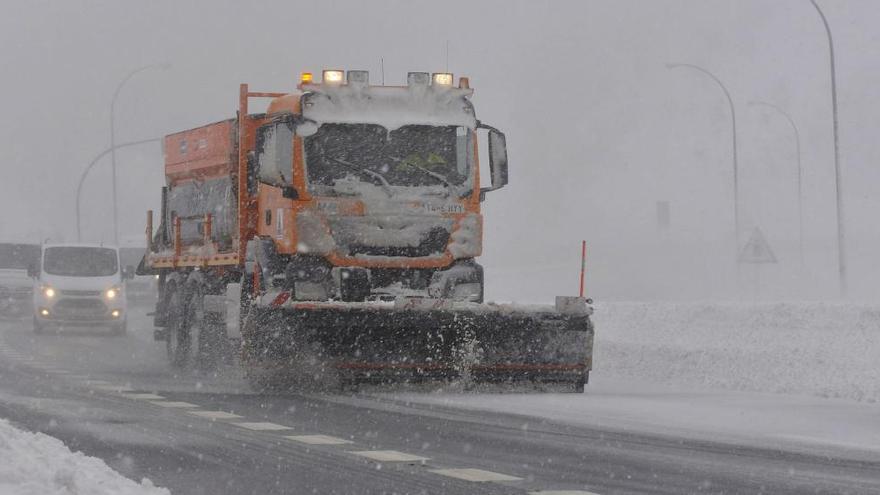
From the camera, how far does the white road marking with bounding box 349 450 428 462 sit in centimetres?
1001

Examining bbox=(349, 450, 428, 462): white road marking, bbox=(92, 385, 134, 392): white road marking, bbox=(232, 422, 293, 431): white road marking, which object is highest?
bbox=(92, 385, 134, 392): white road marking

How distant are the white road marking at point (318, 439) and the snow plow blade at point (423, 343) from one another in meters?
3.96

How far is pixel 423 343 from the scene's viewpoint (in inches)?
626

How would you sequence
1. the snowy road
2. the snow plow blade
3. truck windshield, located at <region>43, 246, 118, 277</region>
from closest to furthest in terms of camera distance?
1. the snowy road
2. the snow plow blade
3. truck windshield, located at <region>43, 246, 118, 277</region>

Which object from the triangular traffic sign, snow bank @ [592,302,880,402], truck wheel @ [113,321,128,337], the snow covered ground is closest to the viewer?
the snow covered ground

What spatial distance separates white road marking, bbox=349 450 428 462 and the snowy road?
1cm

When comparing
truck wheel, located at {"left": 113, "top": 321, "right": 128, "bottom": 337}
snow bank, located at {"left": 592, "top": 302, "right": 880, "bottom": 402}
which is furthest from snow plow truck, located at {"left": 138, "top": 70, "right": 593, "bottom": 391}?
truck wheel, located at {"left": 113, "top": 321, "right": 128, "bottom": 337}

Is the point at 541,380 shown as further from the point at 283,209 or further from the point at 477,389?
the point at 283,209

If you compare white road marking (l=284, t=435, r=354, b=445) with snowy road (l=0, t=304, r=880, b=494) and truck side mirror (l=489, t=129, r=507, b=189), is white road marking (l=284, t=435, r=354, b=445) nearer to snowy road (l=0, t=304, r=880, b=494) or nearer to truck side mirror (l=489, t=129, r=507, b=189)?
snowy road (l=0, t=304, r=880, b=494)

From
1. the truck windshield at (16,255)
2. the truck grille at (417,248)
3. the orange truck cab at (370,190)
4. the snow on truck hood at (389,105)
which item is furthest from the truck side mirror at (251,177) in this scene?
the truck windshield at (16,255)

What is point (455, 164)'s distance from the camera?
1642cm

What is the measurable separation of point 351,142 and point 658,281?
53.0 meters

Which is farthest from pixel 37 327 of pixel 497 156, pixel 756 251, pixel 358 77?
pixel 497 156

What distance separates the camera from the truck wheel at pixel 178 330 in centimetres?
2052
